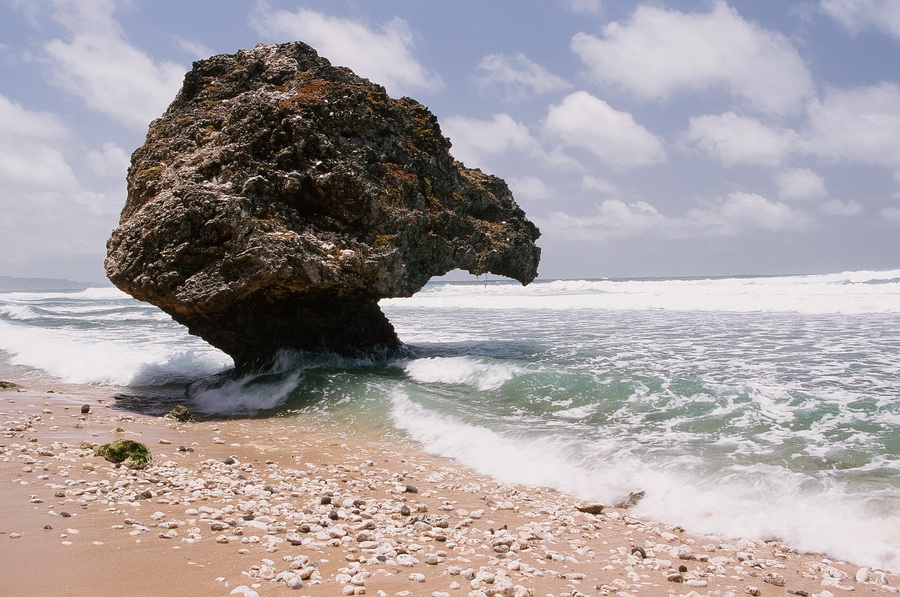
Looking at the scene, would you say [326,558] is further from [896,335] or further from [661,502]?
[896,335]

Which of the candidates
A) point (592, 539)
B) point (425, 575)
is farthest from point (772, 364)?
point (425, 575)

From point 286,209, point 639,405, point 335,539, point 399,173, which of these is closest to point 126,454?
point 335,539

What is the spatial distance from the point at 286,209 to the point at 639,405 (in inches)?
296

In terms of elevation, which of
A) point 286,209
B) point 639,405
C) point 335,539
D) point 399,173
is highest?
point 399,173

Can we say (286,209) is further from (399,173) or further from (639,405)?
(639,405)

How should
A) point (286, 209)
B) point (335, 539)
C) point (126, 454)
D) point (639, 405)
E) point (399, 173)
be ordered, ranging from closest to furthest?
point (335, 539) < point (126, 454) < point (639, 405) < point (286, 209) < point (399, 173)

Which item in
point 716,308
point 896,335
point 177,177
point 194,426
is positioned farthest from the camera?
point 716,308

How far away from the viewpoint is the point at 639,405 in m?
9.30

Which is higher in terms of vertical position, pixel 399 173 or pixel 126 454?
pixel 399 173

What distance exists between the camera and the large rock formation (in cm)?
1048

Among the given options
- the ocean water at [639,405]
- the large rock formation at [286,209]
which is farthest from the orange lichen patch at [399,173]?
the ocean water at [639,405]

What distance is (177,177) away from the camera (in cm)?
1105

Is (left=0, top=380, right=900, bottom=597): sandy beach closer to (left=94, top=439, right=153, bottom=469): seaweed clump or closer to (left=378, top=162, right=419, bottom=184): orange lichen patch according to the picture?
(left=94, top=439, right=153, bottom=469): seaweed clump

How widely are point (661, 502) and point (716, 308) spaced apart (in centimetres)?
2860
